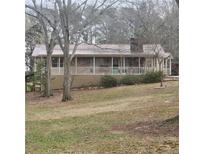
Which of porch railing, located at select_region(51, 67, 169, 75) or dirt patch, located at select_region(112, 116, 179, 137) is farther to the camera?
porch railing, located at select_region(51, 67, 169, 75)

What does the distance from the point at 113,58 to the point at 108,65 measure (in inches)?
21.4

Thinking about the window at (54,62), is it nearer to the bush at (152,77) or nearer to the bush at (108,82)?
the bush at (108,82)

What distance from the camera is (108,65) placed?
86.2 feet

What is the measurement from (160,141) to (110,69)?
64.3ft

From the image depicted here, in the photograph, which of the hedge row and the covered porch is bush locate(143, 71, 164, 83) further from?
the covered porch

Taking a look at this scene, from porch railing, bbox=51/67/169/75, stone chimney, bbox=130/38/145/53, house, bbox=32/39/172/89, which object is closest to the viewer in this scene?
porch railing, bbox=51/67/169/75

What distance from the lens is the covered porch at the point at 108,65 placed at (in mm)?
24672

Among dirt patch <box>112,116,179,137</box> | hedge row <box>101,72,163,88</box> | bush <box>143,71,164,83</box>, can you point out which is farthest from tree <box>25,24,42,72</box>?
dirt patch <box>112,116,179,137</box>

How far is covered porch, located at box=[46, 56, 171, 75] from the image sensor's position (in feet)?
80.9

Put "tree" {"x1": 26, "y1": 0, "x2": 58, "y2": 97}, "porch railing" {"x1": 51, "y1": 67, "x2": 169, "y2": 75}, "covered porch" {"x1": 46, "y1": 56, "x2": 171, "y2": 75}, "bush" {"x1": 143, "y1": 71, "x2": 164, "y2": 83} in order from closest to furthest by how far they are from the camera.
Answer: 1. "tree" {"x1": 26, "y1": 0, "x2": 58, "y2": 97}
2. "bush" {"x1": 143, "y1": 71, "x2": 164, "y2": 83}
3. "porch railing" {"x1": 51, "y1": 67, "x2": 169, "y2": 75}
4. "covered porch" {"x1": 46, "y1": 56, "x2": 171, "y2": 75}

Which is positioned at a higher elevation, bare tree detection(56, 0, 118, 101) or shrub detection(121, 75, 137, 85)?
bare tree detection(56, 0, 118, 101)

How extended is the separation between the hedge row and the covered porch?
1.81 m
